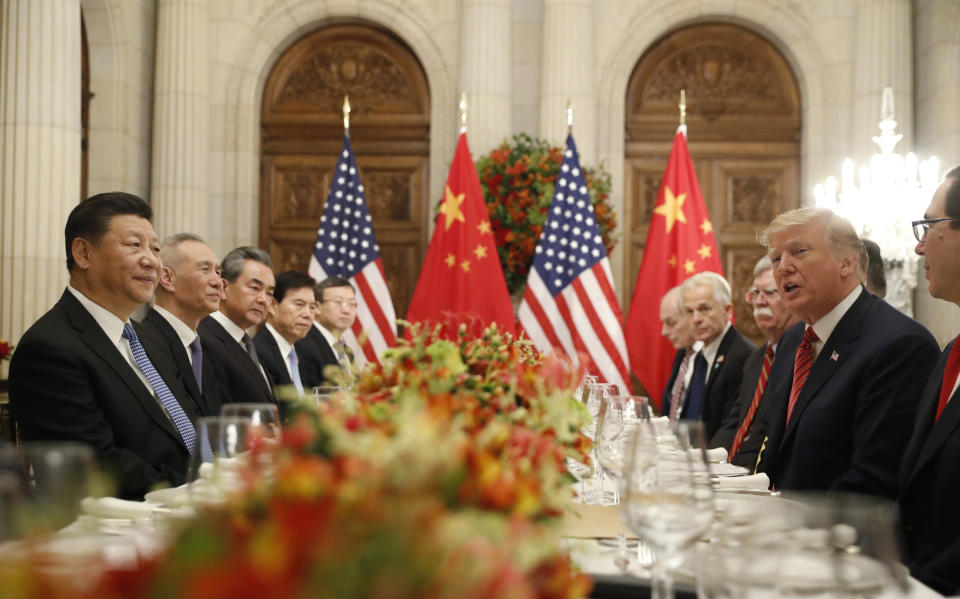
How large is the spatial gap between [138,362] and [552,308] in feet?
14.8

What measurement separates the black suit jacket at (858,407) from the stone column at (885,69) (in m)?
5.63

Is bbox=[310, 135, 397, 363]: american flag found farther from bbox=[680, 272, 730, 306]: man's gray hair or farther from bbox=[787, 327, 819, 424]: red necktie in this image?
bbox=[787, 327, 819, 424]: red necktie

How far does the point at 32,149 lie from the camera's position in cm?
598

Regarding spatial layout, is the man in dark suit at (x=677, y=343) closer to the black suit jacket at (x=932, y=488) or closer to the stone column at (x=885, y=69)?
the black suit jacket at (x=932, y=488)

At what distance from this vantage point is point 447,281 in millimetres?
7473

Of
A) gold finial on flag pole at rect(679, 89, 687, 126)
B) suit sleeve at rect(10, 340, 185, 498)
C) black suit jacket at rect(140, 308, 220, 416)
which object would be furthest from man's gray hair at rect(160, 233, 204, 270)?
gold finial on flag pole at rect(679, 89, 687, 126)

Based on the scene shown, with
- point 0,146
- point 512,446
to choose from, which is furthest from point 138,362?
point 0,146

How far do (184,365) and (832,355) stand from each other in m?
2.34

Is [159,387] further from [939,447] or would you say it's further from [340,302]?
[340,302]

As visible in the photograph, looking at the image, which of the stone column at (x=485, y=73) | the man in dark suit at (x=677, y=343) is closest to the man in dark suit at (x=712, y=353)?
the man in dark suit at (x=677, y=343)

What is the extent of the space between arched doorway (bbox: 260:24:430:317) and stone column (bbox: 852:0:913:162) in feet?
12.5

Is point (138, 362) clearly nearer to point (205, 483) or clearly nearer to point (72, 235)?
point (72, 235)

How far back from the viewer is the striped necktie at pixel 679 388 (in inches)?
210

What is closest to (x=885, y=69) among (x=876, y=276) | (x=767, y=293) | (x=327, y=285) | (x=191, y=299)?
(x=767, y=293)
